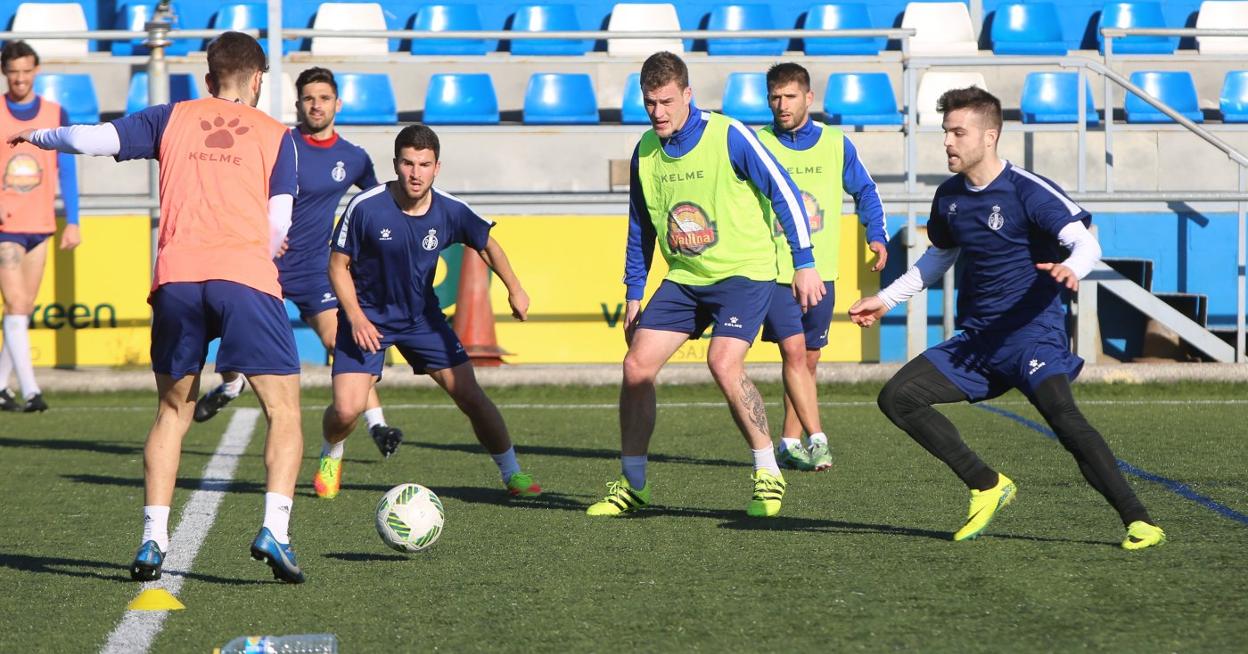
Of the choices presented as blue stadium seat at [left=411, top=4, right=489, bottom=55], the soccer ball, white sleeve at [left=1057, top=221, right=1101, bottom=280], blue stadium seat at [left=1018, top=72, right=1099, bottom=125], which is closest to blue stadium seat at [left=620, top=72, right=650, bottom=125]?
blue stadium seat at [left=411, top=4, right=489, bottom=55]

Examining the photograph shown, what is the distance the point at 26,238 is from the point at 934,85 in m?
9.03

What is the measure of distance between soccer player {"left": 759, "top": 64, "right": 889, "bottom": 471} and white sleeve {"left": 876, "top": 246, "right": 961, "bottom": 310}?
5.61ft

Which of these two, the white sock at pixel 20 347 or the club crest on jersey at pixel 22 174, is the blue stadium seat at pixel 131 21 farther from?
the white sock at pixel 20 347

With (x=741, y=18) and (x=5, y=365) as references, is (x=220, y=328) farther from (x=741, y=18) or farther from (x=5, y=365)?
(x=741, y=18)

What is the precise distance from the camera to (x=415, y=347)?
7.45 m

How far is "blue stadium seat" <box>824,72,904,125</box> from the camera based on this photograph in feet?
51.6

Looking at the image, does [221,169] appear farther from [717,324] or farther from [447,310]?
[447,310]

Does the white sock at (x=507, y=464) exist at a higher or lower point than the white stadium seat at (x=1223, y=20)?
lower

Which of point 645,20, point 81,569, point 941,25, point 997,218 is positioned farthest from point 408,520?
point 941,25

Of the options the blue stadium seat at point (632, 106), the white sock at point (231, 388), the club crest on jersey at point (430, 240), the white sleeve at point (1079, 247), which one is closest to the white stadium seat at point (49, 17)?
the blue stadium seat at point (632, 106)

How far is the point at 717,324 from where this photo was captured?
6.95 metres

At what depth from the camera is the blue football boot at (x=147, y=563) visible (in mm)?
5270

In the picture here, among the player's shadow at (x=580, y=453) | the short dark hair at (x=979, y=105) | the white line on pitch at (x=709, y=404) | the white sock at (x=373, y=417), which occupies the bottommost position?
the white line on pitch at (x=709, y=404)

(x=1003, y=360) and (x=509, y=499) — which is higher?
(x=1003, y=360)
